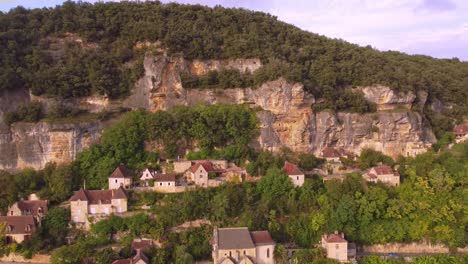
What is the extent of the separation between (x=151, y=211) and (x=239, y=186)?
637cm

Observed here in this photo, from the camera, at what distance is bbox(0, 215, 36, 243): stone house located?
95.3 feet

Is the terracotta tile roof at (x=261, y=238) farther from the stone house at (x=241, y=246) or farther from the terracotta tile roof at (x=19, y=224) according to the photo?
the terracotta tile roof at (x=19, y=224)

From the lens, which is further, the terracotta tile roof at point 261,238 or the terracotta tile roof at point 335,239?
the terracotta tile roof at point 335,239

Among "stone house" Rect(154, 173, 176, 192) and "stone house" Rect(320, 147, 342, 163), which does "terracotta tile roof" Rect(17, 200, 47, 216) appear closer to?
"stone house" Rect(154, 173, 176, 192)

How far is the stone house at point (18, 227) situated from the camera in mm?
29062

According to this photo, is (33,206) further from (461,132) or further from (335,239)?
(461,132)

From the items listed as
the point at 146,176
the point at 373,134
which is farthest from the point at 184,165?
the point at 373,134

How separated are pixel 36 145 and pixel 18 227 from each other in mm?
7613

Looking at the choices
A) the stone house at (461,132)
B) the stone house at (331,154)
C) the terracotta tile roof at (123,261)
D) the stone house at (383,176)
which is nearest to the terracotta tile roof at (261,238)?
the terracotta tile roof at (123,261)

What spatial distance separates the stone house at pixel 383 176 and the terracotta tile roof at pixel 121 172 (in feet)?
57.3

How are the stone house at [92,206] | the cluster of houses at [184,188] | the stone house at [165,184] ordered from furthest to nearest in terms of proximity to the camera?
the stone house at [165,184], the stone house at [92,206], the cluster of houses at [184,188]

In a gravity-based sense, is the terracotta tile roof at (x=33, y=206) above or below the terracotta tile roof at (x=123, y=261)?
above

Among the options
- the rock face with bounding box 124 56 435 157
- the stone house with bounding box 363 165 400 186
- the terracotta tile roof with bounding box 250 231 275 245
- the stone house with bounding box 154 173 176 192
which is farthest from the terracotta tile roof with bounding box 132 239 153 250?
the stone house with bounding box 363 165 400 186

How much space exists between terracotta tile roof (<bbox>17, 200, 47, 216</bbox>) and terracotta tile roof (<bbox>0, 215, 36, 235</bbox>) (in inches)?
44.4
